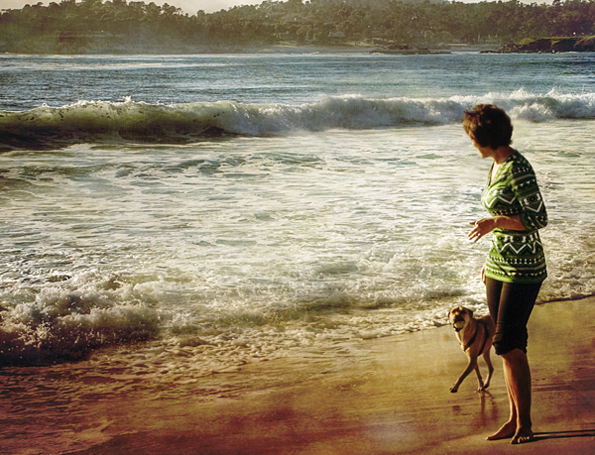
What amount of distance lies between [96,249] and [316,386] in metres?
4.00

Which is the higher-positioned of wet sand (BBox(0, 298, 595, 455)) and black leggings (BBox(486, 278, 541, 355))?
black leggings (BBox(486, 278, 541, 355))

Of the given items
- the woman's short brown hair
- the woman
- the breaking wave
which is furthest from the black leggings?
the breaking wave

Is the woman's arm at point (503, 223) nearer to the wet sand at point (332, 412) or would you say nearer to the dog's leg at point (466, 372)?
the dog's leg at point (466, 372)

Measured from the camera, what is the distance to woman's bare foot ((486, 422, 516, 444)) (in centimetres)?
298

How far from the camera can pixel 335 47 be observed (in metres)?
145

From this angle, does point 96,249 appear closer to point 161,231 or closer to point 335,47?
point 161,231

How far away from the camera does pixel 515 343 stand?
2887 millimetres

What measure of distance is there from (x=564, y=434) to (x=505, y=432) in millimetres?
318

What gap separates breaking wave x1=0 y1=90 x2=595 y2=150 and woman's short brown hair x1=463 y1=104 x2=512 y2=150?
15942 millimetres

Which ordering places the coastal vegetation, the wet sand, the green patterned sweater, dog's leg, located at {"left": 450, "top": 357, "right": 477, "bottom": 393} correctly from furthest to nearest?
the coastal vegetation < dog's leg, located at {"left": 450, "top": 357, "right": 477, "bottom": 393} < the wet sand < the green patterned sweater

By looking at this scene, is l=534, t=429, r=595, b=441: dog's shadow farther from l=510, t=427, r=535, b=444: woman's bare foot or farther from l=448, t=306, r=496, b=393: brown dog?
l=448, t=306, r=496, b=393: brown dog

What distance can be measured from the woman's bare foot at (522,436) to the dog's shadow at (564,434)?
6 cm

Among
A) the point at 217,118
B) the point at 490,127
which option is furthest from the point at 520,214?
the point at 217,118

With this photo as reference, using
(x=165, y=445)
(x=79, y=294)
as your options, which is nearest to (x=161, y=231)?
(x=79, y=294)
